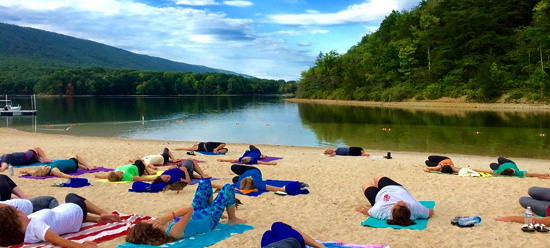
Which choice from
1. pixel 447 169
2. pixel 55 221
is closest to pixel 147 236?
pixel 55 221

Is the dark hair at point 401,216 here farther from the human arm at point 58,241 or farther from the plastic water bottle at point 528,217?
the human arm at point 58,241

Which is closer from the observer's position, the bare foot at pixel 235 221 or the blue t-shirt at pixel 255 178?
the bare foot at pixel 235 221

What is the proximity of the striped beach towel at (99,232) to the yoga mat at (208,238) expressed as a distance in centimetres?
58

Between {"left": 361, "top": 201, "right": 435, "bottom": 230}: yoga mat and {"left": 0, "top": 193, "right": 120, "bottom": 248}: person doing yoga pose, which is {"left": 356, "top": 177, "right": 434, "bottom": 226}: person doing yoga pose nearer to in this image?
{"left": 361, "top": 201, "right": 435, "bottom": 230}: yoga mat

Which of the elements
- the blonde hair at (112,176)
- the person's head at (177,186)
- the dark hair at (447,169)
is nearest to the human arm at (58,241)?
the person's head at (177,186)

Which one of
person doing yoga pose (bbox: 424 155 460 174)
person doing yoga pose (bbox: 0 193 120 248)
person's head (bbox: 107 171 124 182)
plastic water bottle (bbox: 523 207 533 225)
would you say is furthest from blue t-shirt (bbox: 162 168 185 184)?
person doing yoga pose (bbox: 424 155 460 174)

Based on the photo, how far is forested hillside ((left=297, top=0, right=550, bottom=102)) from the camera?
50.5 meters

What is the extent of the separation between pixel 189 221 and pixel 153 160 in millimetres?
6568

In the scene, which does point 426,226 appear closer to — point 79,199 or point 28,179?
point 79,199

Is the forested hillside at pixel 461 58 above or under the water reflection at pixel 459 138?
above

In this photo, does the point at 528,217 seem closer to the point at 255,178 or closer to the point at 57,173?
the point at 255,178

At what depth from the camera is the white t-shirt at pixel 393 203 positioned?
6594 millimetres

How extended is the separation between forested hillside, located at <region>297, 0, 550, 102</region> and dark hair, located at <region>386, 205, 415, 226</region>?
48170 millimetres

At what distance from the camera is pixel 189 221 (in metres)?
5.64
